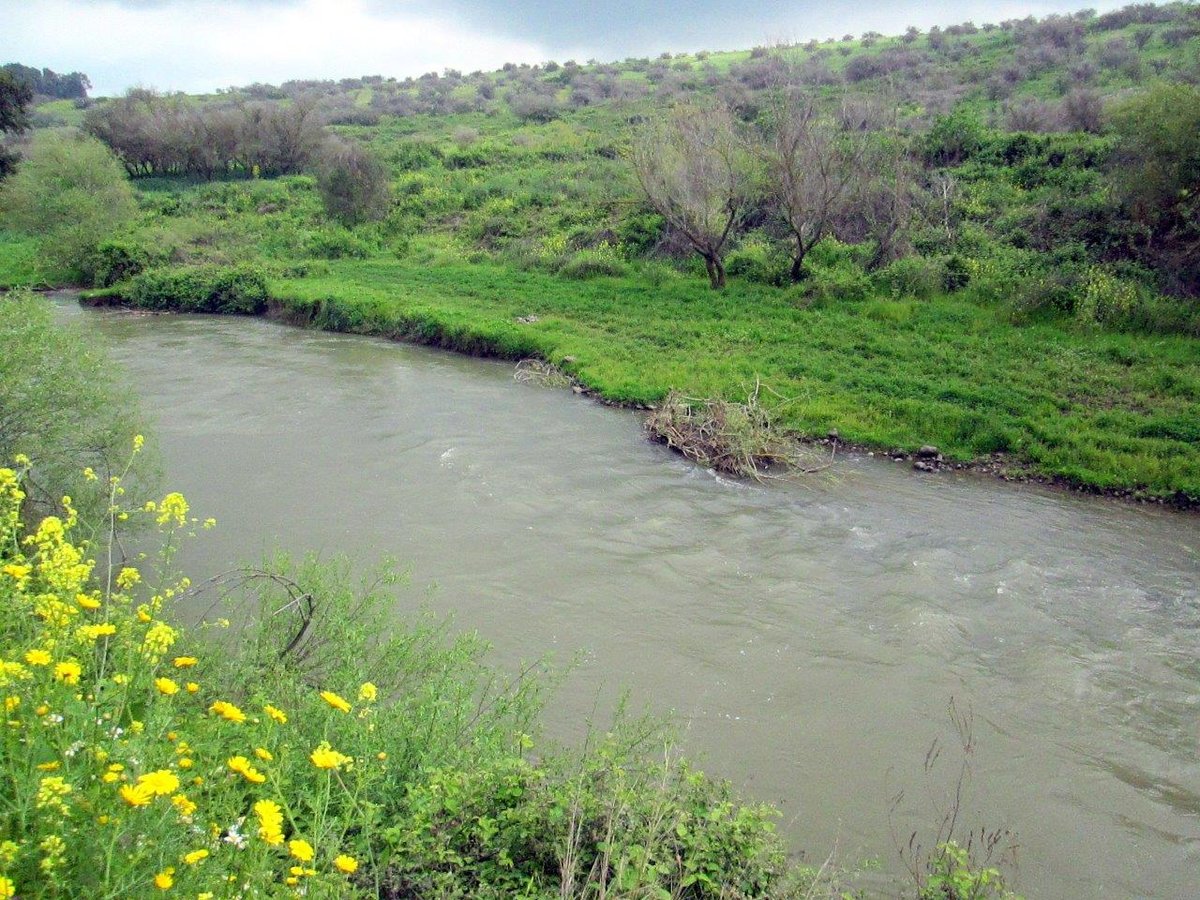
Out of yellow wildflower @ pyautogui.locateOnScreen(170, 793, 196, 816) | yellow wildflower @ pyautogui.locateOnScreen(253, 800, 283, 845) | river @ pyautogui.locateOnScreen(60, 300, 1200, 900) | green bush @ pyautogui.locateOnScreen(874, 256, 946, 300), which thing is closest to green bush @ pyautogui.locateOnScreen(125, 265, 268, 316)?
river @ pyautogui.locateOnScreen(60, 300, 1200, 900)

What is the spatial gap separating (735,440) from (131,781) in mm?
10619

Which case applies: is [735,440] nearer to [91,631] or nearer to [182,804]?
[91,631]

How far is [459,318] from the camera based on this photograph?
19797 mm

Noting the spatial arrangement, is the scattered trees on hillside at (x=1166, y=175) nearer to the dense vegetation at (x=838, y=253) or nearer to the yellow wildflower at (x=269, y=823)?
the dense vegetation at (x=838, y=253)

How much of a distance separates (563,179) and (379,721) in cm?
2985

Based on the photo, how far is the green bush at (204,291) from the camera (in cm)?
2427

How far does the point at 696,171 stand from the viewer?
19344 mm

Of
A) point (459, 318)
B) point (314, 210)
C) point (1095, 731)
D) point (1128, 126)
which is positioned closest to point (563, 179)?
point (314, 210)

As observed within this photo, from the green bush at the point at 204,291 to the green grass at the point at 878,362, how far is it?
3.41 m

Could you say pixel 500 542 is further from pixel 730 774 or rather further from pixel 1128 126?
pixel 1128 126

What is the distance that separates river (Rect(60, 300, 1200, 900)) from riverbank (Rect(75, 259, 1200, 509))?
860 mm

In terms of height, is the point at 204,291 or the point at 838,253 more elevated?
the point at 838,253

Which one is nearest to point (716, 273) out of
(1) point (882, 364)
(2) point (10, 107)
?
(1) point (882, 364)

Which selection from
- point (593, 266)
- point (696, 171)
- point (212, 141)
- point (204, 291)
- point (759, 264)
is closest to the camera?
point (696, 171)
